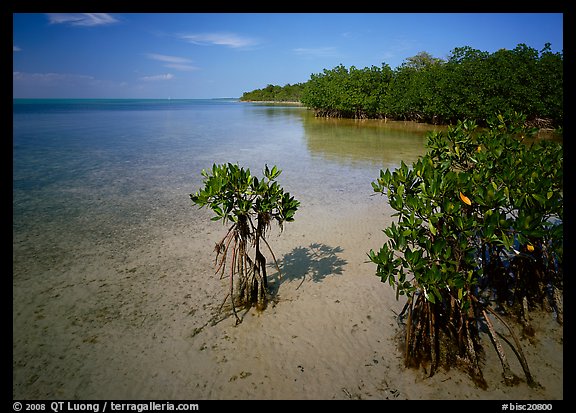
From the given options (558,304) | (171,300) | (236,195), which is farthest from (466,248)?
(171,300)

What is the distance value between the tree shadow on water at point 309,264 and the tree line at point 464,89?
65.8ft

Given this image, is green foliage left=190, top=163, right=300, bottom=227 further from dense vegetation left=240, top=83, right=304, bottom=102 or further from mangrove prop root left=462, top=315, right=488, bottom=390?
dense vegetation left=240, top=83, right=304, bottom=102

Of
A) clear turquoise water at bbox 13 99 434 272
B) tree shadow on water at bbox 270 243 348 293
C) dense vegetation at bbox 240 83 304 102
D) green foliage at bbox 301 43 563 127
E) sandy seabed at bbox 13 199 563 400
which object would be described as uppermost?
dense vegetation at bbox 240 83 304 102

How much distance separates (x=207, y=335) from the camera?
13.6 feet

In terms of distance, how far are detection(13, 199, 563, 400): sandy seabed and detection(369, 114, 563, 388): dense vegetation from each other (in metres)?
0.27

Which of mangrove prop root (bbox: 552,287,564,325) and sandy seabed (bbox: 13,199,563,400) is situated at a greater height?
mangrove prop root (bbox: 552,287,564,325)

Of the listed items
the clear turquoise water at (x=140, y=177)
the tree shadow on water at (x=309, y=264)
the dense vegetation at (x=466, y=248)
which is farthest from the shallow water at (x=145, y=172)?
the dense vegetation at (x=466, y=248)

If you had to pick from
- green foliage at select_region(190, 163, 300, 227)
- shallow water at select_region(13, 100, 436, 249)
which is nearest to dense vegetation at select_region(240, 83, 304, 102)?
shallow water at select_region(13, 100, 436, 249)

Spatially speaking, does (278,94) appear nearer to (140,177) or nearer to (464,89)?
(464,89)

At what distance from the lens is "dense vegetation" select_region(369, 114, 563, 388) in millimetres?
3211

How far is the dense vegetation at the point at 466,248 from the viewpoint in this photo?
321 centimetres
